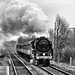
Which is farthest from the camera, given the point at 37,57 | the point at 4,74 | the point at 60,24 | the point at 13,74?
the point at 60,24

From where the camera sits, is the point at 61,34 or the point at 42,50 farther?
the point at 61,34

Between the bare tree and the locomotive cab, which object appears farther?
the bare tree

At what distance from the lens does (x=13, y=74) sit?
525 inches

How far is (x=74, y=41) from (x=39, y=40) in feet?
42.8

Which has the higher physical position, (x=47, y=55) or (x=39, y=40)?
(x=39, y=40)

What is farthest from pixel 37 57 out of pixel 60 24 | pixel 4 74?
pixel 60 24

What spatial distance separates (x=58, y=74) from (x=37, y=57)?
496cm

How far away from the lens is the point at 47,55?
705 inches

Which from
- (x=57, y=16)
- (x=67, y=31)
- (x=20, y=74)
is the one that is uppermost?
(x=57, y=16)

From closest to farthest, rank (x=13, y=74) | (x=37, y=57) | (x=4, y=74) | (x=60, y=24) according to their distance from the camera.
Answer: (x=4, y=74) < (x=13, y=74) < (x=37, y=57) < (x=60, y=24)

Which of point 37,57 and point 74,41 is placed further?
point 74,41

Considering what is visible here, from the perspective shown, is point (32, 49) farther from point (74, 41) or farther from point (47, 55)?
point (74, 41)

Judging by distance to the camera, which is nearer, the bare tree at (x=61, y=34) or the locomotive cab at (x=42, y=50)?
the locomotive cab at (x=42, y=50)

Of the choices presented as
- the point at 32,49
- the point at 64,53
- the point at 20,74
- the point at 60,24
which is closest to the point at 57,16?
the point at 60,24
